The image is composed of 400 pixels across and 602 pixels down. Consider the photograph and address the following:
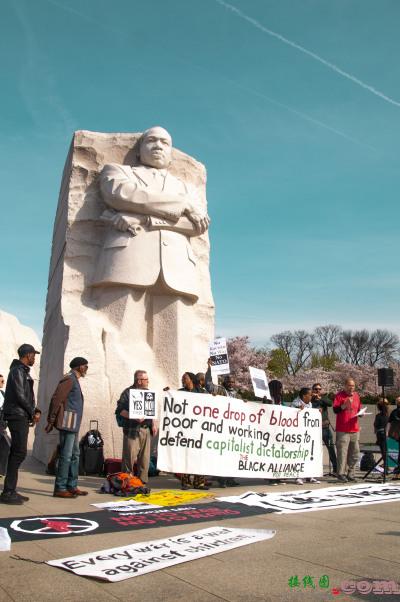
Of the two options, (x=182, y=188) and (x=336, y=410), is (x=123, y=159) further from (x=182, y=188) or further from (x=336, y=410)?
(x=336, y=410)

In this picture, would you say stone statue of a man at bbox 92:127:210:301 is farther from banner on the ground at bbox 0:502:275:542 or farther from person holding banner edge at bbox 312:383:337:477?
banner on the ground at bbox 0:502:275:542

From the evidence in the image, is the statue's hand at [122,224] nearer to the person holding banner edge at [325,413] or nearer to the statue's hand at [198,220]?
the statue's hand at [198,220]

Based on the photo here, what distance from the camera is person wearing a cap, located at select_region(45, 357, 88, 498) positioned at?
5.64 meters

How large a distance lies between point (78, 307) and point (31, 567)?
5930mm

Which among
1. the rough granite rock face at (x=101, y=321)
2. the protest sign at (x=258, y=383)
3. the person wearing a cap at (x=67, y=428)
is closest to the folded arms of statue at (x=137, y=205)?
the rough granite rock face at (x=101, y=321)

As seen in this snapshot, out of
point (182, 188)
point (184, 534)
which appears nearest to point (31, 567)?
point (184, 534)

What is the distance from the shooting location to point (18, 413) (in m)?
5.27

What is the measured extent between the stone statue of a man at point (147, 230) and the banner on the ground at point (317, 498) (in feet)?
12.6

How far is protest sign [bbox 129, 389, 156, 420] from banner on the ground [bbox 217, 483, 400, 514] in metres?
1.35

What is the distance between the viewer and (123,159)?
9664 millimetres

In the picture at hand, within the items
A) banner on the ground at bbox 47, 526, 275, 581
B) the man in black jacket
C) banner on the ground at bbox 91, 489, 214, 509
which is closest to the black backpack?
banner on the ground at bbox 91, 489, 214, 509

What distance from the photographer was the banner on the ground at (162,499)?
17.0 ft

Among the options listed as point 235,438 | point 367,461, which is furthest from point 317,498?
point 367,461

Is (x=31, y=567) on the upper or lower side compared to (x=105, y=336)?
lower
